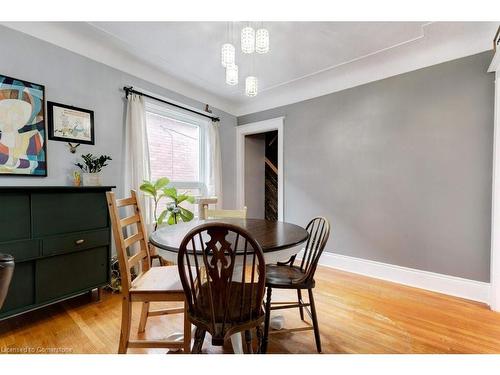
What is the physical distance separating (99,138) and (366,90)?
3100mm

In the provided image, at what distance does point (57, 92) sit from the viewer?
2117mm

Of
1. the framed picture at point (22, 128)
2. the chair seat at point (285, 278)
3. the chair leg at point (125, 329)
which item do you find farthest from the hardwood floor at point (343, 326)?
the framed picture at point (22, 128)

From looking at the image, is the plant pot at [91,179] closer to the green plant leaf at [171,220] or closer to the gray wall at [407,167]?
the green plant leaf at [171,220]

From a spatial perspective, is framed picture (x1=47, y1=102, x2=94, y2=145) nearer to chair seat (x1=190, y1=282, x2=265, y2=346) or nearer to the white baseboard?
chair seat (x1=190, y1=282, x2=265, y2=346)

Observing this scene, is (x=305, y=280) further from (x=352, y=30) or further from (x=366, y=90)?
(x=366, y=90)

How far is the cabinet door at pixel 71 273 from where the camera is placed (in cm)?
177

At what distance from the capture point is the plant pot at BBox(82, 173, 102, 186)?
2.17 metres

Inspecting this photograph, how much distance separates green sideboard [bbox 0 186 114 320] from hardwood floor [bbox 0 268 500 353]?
0.21 metres

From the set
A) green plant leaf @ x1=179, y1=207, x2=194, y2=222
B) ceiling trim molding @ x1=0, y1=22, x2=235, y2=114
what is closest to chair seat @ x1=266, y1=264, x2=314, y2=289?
green plant leaf @ x1=179, y1=207, x2=194, y2=222

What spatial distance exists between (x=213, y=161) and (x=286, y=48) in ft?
6.07

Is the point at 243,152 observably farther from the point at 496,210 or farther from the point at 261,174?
the point at 496,210

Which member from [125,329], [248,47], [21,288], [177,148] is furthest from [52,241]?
[248,47]

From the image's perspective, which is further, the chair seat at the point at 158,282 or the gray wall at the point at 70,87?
the gray wall at the point at 70,87

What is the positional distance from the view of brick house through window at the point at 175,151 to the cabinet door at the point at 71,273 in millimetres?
1066
